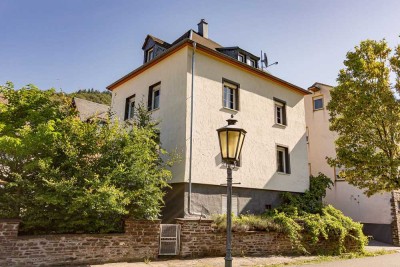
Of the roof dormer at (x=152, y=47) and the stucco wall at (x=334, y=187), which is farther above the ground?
the roof dormer at (x=152, y=47)

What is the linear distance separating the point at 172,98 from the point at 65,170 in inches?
257

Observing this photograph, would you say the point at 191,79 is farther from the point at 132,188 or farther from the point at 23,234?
the point at 23,234

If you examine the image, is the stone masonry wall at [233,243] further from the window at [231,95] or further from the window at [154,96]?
the window at [154,96]

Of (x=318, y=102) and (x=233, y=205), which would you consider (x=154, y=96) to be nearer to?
(x=233, y=205)

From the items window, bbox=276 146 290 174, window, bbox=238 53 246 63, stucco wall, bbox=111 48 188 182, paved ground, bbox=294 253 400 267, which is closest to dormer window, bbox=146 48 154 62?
stucco wall, bbox=111 48 188 182

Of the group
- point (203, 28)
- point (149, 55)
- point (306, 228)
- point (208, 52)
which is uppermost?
point (203, 28)

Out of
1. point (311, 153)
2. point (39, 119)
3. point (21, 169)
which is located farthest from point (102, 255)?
point (311, 153)

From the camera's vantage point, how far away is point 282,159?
16938 mm

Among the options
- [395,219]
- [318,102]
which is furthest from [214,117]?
[395,219]

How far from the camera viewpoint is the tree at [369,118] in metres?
11.3

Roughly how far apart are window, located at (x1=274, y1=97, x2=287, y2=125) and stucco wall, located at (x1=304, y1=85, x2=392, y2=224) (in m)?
5.65

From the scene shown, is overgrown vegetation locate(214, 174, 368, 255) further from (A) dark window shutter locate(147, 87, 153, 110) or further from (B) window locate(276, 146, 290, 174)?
(A) dark window shutter locate(147, 87, 153, 110)

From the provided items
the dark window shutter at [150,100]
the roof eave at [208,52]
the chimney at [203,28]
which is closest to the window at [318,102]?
the roof eave at [208,52]

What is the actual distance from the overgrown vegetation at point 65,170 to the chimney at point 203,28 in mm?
11201
